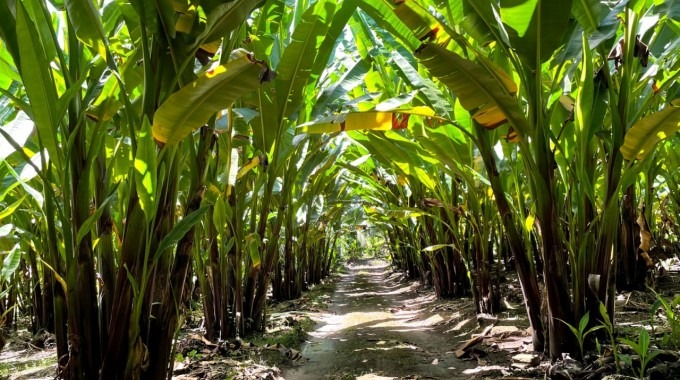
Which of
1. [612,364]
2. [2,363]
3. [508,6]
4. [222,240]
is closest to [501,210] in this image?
[612,364]

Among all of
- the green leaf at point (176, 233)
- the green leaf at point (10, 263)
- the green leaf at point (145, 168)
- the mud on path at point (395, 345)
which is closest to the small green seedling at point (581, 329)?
the mud on path at point (395, 345)

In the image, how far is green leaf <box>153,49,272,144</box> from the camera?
1140 millimetres

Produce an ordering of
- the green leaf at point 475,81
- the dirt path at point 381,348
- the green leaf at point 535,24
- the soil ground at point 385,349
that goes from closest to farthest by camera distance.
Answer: the green leaf at point 535,24 → the green leaf at point 475,81 → the soil ground at point 385,349 → the dirt path at point 381,348

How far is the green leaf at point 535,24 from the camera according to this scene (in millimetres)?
1332

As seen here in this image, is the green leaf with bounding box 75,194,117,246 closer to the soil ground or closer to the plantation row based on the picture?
the plantation row

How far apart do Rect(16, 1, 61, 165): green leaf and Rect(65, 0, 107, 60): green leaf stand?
0.17 meters

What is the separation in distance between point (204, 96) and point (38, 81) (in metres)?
0.39

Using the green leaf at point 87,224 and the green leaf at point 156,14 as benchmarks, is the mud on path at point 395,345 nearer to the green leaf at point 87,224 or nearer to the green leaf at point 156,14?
the green leaf at point 87,224

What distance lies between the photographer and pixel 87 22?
1.27 m


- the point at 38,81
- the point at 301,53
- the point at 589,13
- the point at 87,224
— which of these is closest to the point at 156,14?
the point at 38,81

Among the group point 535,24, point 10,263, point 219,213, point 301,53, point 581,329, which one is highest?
point 301,53

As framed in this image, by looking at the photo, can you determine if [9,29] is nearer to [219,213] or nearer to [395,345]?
[219,213]

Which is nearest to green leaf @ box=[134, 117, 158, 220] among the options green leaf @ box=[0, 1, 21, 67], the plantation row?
the plantation row

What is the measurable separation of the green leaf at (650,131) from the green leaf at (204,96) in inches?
44.1
